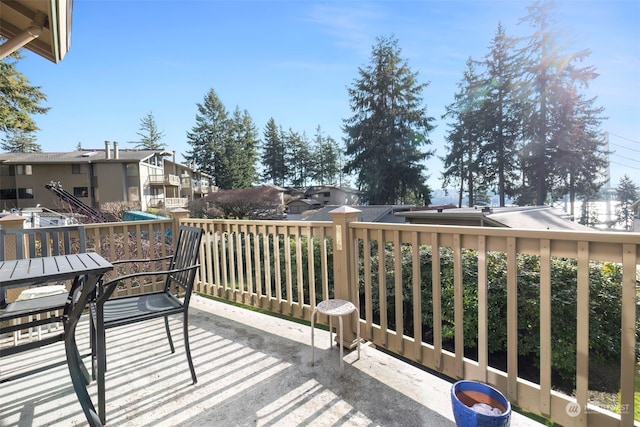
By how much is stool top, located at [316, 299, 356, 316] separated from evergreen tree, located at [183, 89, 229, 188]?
34243 mm

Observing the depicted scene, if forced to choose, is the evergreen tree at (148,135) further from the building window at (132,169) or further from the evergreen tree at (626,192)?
the evergreen tree at (626,192)

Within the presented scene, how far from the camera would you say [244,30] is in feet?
25.1

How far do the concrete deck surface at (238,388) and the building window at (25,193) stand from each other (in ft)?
93.5

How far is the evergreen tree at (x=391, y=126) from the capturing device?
23734mm

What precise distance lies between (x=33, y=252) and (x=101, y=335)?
4.20 feet

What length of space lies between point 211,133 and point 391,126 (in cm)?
2084

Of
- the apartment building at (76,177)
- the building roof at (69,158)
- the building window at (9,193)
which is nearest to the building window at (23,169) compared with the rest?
the apartment building at (76,177)

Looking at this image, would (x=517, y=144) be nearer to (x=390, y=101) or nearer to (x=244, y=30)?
(x=390, y=101)

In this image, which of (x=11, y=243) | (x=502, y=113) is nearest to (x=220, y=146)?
(x=502, y=113)

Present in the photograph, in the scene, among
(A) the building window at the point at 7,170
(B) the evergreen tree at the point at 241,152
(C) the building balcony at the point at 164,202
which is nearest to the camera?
(A) the building window at the point at 7,170

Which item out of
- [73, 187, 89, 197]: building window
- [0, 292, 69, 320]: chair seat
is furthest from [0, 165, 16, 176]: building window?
[0, 292, 69, 320]: chair seat

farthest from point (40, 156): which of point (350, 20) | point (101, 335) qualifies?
point (101, 335)

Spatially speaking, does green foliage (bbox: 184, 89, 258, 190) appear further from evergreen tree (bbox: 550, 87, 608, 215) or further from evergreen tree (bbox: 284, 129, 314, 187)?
evergreen tree (bbox: 550, 87, 608, 215)

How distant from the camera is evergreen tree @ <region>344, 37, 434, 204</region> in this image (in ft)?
77.9
